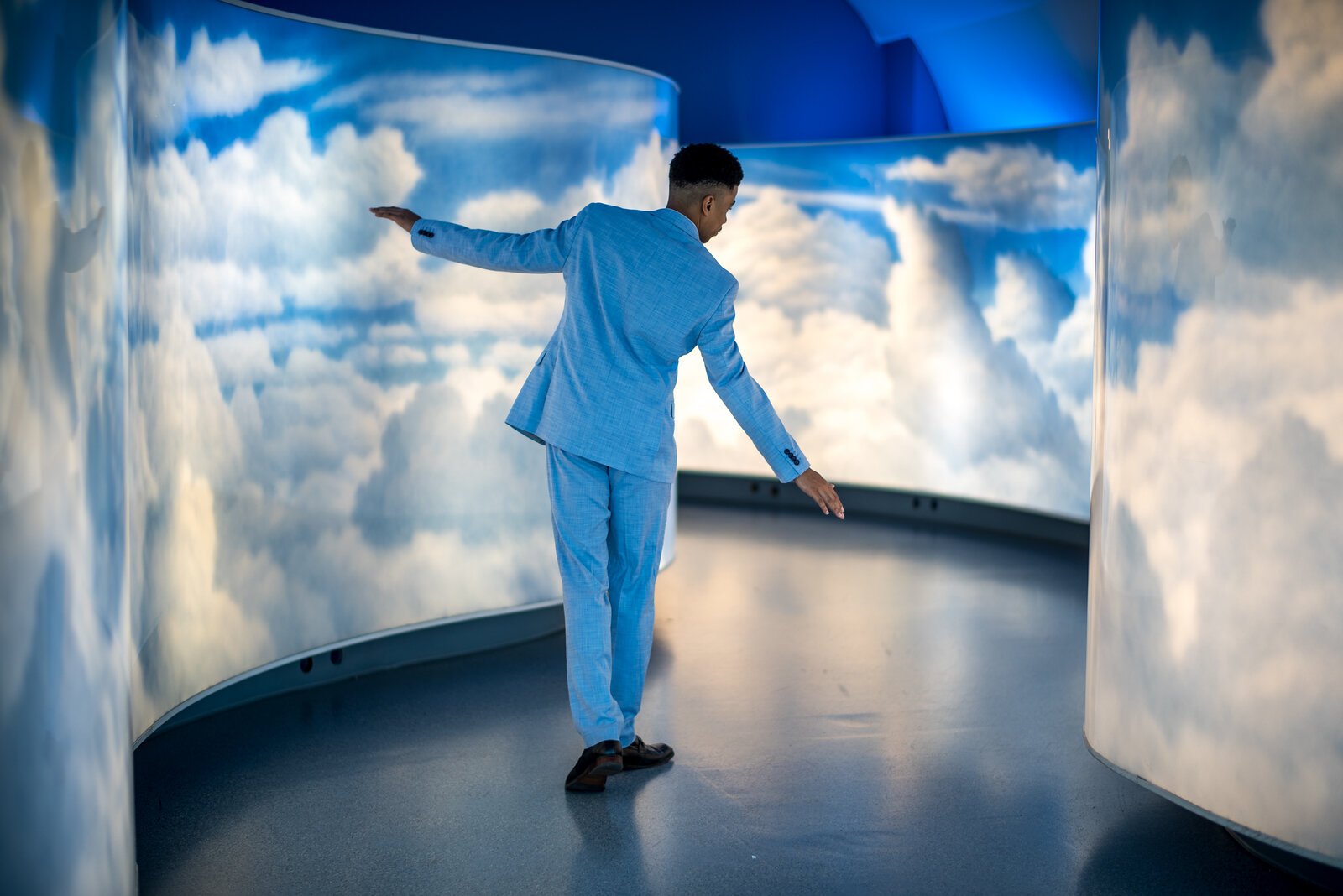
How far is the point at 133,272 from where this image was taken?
10.4 feet

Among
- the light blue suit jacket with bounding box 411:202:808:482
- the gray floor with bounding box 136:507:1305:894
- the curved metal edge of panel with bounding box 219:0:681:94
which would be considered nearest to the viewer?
the gray floor with bounding box 136:507:1305:894

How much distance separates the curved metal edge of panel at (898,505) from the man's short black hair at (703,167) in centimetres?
395

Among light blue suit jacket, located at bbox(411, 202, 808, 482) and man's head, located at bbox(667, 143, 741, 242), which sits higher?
man's head, located at bbox(667, 143, 741, 242)

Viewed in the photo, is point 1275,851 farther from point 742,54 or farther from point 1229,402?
point 742,54

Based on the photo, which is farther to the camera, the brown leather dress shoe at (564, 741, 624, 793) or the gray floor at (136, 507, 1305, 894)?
the brown leather dress shoe at (564, 741, 624, 793)

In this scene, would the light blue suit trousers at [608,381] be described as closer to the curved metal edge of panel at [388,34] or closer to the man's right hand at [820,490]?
the man's right hand at [820,490]

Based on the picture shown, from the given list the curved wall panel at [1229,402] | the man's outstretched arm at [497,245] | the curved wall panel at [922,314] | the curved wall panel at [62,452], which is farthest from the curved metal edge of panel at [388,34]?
the curved wall panel at [922,314]

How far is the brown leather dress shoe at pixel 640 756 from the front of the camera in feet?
11.5

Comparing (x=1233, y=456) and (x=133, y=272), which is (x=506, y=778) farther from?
(x=1233, y=456)

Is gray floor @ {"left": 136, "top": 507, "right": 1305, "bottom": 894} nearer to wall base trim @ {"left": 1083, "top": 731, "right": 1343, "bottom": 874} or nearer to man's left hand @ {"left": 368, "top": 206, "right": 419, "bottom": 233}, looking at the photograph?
wall base trim @ {"left": 1083, "top": 731, "right": 1343, "bottom": 874}

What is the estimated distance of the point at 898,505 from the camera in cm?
766

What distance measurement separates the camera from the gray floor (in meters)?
2.87

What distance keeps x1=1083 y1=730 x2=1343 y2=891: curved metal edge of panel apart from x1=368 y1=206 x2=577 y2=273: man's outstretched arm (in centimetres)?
171

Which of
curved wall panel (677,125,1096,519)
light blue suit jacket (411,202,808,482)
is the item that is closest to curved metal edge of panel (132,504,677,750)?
light blue suit jacket (411,202,808,482)
